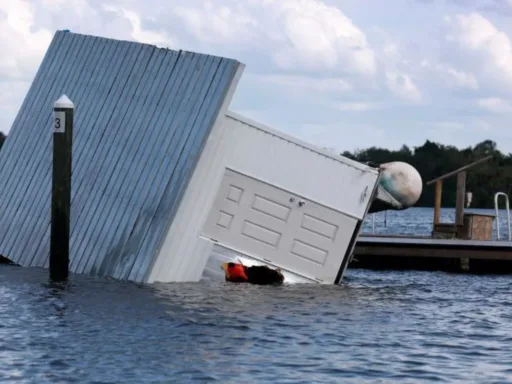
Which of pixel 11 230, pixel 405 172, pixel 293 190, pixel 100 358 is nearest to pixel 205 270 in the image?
pixel 293 190

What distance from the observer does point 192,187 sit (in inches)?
1028

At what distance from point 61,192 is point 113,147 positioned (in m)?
2.86

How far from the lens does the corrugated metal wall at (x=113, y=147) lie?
26031 millimetres

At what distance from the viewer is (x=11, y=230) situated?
29016 millimetres

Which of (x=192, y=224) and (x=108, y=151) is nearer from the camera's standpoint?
(x=192, y=224)

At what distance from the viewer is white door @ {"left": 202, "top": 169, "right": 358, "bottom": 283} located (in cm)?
2666

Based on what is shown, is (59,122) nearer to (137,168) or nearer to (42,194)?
(137,168)

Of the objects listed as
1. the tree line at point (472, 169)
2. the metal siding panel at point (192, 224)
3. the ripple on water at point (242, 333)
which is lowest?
the ripple on water at point (242, 333)

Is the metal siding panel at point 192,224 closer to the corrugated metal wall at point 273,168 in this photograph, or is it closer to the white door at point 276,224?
the corrugated metal wall at point 273,168

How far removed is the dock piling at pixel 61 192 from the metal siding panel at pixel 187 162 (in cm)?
156

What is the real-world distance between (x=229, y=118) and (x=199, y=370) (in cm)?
1068

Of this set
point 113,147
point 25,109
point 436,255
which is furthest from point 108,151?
point 436,255

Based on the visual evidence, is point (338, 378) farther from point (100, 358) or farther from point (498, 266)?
point (498, 266)

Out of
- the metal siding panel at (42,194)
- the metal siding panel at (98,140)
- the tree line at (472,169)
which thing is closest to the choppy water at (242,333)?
the metal siding panel at (42,194)
